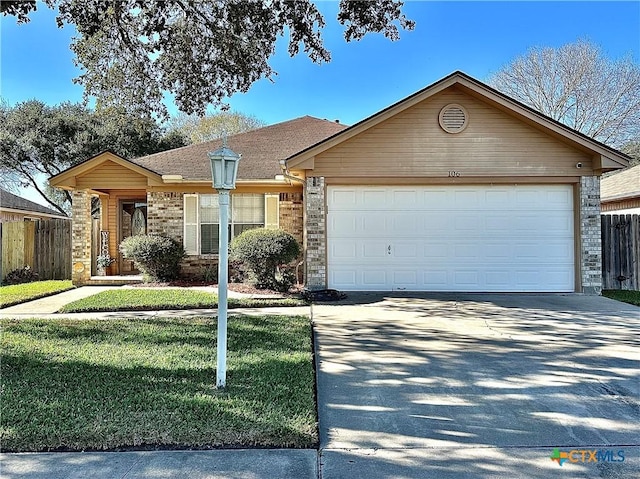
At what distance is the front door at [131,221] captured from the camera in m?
14.4

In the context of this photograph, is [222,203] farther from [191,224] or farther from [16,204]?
[16,204]

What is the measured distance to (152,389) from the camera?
4.20m

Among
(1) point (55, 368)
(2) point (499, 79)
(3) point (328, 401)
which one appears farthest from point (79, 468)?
(2) point (499, 79)

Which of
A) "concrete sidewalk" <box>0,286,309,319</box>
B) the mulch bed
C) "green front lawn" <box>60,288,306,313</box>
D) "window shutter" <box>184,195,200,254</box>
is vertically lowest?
"concrete sidewalk" <box>0,286,309,319</box>

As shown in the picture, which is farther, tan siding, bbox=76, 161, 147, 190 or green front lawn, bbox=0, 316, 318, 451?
tan siding, bbox=76, 161, 147, 190

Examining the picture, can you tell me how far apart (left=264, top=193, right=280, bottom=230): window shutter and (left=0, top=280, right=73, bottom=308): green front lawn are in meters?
5.32

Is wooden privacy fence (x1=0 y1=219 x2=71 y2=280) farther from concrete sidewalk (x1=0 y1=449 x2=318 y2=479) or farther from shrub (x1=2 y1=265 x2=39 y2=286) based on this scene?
concrete sidewalk (x1=0 y1=449 x2=318 y2=479)

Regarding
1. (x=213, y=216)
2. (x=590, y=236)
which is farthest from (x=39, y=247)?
(x=590, y=236)

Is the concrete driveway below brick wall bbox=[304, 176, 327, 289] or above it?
below

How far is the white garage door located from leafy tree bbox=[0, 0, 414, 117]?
11.1ft

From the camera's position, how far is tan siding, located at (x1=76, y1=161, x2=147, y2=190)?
12094 mm

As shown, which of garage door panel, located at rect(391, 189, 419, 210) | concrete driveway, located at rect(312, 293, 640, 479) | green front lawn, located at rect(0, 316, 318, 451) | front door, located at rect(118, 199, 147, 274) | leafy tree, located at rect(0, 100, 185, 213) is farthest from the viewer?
leafy tree, located at rect(0, 100, 185, 213)

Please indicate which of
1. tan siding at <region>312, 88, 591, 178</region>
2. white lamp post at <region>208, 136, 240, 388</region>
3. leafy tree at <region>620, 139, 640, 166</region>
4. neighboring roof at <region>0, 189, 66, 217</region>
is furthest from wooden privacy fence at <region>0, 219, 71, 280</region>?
leafy tree at <region>620, 139, 640, 166</region>

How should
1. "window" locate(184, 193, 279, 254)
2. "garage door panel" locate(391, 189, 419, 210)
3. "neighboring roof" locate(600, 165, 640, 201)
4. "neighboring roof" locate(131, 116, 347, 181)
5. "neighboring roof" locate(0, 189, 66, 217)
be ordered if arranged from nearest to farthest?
1. "garage door panel" locate(391, 189, 419, 210)
2. "window" locate(184, 193, 279, 254)
3. "neighboring roof" locate(131, 116, 347, 181)
4. "neighboring roof" locate(600, 165, 640, 201)
5. "neighboring roof" locate(0, 189, 66, 217)
